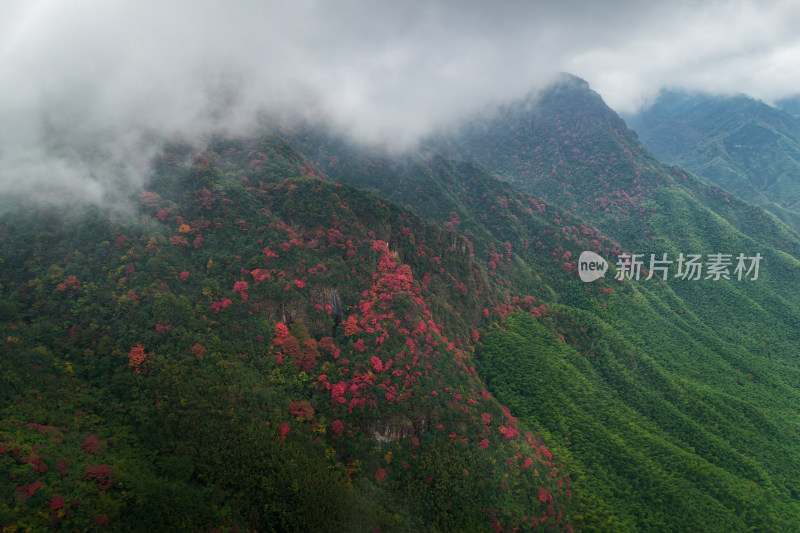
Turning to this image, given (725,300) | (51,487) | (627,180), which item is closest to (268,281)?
(51,487)

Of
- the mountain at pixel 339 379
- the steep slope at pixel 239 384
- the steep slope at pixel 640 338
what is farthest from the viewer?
the steep slope at pixel 640 338

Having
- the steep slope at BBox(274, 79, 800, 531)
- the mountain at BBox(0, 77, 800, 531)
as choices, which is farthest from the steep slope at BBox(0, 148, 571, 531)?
the steep slope at BBox(274, 79, 800, 531)

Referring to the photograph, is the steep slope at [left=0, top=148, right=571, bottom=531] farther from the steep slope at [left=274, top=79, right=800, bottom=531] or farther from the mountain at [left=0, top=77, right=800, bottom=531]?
the steep slope at [left=274, top=79, right=800, bottom=531]

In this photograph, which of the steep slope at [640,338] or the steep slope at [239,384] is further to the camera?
the steep slope at [640,338]

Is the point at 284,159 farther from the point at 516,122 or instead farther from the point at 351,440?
the point at 516,122

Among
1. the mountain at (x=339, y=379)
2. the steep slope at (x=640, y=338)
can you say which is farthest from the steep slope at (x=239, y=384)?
the steep slope at (x=640, y=338)

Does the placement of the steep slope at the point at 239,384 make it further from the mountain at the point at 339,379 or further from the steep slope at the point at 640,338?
the steep slope at the point at 640,338

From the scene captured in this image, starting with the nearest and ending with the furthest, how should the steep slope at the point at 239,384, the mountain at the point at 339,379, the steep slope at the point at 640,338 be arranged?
the steep slope at the point at 239,384
the mountain at the point at 339,379
the steep slope at the point at 640,338

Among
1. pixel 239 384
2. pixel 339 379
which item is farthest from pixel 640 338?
pixel 239 384
